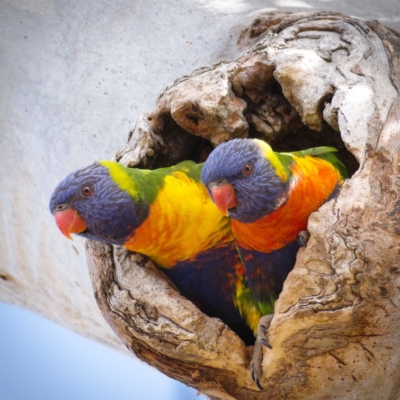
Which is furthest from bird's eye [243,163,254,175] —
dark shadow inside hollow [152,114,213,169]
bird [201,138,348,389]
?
dark shadow inside hollow [152,114,213,169]

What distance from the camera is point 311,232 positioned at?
1652mm

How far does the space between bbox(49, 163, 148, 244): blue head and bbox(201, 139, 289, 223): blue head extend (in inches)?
12.9

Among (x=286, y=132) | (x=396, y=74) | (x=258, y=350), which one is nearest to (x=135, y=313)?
(x=258, y=350)

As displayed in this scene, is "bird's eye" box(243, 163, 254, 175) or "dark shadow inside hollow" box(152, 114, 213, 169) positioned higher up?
"bird's eye" box(243, 163, 254, 175)

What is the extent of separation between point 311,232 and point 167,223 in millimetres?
610

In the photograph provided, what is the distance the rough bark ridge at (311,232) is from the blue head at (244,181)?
0.25 meters

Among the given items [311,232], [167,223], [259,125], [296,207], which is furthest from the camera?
[259,125]

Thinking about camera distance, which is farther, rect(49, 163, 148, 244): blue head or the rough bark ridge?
rect(49, 163, 148, 244): blue head

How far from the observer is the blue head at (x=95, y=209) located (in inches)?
77.4

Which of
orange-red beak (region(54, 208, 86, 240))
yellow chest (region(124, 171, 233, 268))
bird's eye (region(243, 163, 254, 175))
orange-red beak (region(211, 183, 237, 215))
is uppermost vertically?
bird's eye (region(243, 163, 254, 175))

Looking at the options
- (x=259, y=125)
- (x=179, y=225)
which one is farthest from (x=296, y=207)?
(x=259, y=125)

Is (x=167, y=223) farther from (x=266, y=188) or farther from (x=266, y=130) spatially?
(x=266, y=130)

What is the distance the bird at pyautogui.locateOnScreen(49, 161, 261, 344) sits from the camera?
198 centimetres

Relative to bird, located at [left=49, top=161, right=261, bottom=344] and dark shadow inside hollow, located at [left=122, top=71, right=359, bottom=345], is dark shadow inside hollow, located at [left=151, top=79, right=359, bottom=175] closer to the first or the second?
dark shadow inside hollow, located at [left=122, top=71, right=359, bottom=345]
